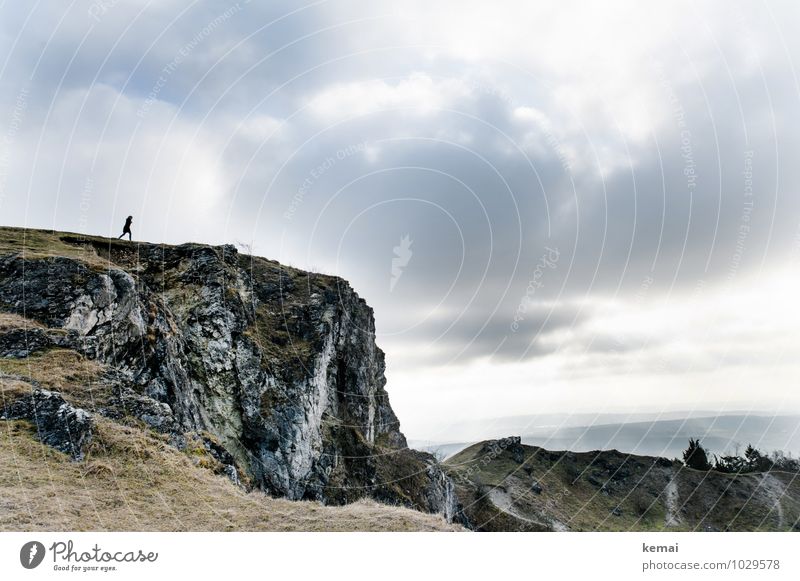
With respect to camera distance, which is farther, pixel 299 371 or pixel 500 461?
pixel 500 461

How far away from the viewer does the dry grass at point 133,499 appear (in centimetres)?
1539

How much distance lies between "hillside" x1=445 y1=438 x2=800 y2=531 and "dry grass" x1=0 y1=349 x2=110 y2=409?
9140 centimetres

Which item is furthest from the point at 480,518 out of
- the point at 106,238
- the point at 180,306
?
the point at 106,238

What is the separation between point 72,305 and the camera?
29.9 meters

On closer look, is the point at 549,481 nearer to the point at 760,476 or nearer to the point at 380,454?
the point at 760,476

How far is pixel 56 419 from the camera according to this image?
65.5 ft

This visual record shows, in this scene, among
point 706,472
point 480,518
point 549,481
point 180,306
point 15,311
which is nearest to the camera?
point 15,311

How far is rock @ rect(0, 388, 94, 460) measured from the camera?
63.3 feet

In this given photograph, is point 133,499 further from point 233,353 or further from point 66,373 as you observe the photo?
point 233,353

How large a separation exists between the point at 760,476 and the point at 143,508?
163 metres
